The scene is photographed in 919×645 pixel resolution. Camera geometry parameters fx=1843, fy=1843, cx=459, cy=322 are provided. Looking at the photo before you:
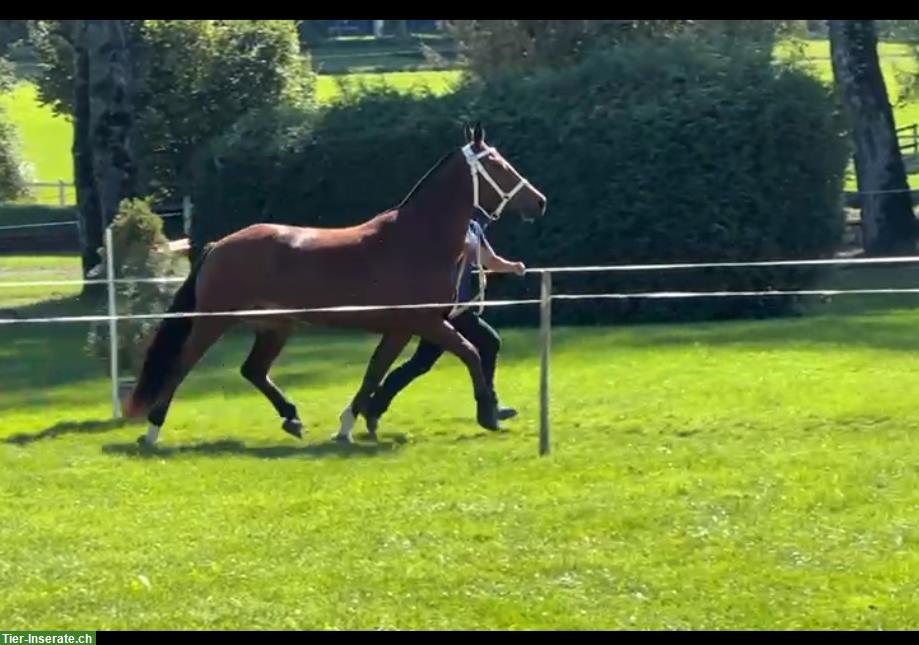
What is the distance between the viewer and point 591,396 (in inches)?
607

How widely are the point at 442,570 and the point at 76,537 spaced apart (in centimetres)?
219

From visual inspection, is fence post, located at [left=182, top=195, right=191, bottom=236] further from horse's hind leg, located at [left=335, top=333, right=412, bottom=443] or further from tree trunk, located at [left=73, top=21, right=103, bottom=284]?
horse's hind leg, located at [left=335, top=333, right=412, bottom=443]

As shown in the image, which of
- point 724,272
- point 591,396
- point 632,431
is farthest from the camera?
point 724,272

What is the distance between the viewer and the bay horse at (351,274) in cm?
1342

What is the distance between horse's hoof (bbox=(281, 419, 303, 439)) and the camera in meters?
13.4

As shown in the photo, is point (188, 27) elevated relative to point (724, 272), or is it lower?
elevated

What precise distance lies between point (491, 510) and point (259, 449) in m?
3.18

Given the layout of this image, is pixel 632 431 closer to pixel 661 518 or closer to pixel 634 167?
pixel 661 518

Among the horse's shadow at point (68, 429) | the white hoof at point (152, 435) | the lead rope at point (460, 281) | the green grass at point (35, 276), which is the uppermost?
the lead rope at point (460, 281)

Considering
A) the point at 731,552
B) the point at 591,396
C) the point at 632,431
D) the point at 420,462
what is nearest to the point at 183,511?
the point at 420,462

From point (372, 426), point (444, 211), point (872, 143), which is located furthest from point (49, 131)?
point (372, 426)

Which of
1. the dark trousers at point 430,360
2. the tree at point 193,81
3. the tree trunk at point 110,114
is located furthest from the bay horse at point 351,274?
the tree at point 193,81

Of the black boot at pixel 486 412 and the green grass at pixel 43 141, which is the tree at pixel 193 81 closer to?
the green grass at pixel 43 141

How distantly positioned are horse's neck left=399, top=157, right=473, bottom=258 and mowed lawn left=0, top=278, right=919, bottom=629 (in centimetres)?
142
